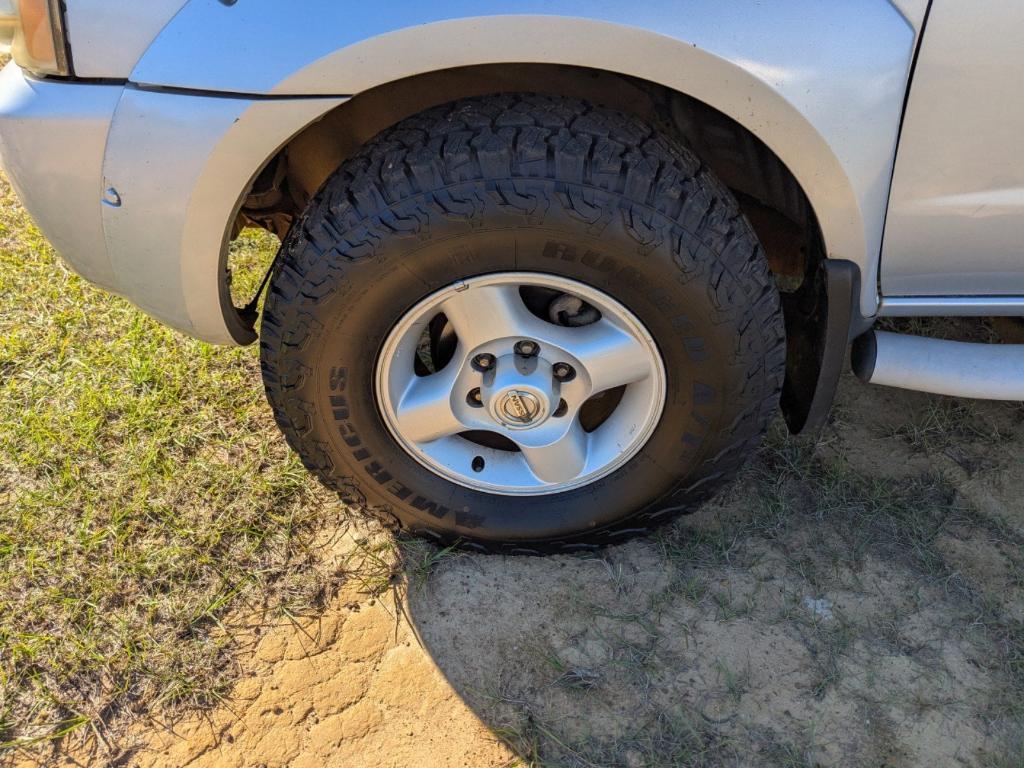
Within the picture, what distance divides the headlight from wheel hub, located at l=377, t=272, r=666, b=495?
0.87 meters

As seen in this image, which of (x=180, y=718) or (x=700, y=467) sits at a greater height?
(x=700, y=467)

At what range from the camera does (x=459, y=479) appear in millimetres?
2309

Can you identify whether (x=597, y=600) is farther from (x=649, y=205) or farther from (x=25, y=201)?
(x=25, y=201)

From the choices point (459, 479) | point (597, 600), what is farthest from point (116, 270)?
point (597, 600)

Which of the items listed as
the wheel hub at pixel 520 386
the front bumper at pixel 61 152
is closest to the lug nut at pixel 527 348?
the wheel hub at pixel 520 386

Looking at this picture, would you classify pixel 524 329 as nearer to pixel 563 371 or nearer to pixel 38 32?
pixel 563 371

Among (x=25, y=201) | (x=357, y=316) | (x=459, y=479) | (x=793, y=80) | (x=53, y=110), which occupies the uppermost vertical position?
(x=793, y=80)

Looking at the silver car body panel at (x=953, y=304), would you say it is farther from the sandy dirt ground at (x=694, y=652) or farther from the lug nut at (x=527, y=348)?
the lug nut at (x=527, y=348)

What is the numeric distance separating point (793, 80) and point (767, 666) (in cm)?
131

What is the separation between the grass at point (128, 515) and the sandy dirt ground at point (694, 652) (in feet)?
0.41

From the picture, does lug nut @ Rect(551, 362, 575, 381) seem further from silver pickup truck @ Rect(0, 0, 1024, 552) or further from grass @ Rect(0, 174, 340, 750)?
grass @ Rect(0, 174, 340, 750)

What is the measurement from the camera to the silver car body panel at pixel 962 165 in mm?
1709

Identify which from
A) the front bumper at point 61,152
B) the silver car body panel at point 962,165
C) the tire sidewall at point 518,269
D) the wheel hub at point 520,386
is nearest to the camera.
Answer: the silver car body panel at point 962,165

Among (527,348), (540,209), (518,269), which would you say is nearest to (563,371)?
(527,348)
